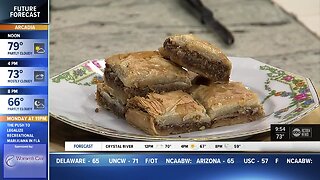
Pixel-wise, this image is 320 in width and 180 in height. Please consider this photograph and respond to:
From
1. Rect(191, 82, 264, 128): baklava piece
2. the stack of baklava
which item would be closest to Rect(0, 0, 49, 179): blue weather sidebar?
the stack of baklava

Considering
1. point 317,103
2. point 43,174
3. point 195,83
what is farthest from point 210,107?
point 43,174

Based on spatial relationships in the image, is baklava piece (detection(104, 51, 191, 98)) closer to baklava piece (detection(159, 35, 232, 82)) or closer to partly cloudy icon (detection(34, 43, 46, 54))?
baklava piece (detection(159, 35, 232, 82))

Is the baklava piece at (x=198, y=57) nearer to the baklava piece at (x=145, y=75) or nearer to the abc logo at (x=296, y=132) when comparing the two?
the baklava piece at (x=145, y=75)

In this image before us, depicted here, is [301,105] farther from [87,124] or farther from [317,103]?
[87,124]

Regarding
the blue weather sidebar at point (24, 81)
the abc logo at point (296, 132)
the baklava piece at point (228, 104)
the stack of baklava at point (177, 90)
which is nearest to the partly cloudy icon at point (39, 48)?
the blue weather sidebar at point (24, 81)

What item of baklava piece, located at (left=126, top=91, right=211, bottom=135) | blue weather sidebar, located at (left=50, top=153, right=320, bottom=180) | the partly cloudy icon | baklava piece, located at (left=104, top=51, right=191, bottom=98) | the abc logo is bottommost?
blue weather sidebar, located at (left=50, top=153, right=320, bottom=180)
